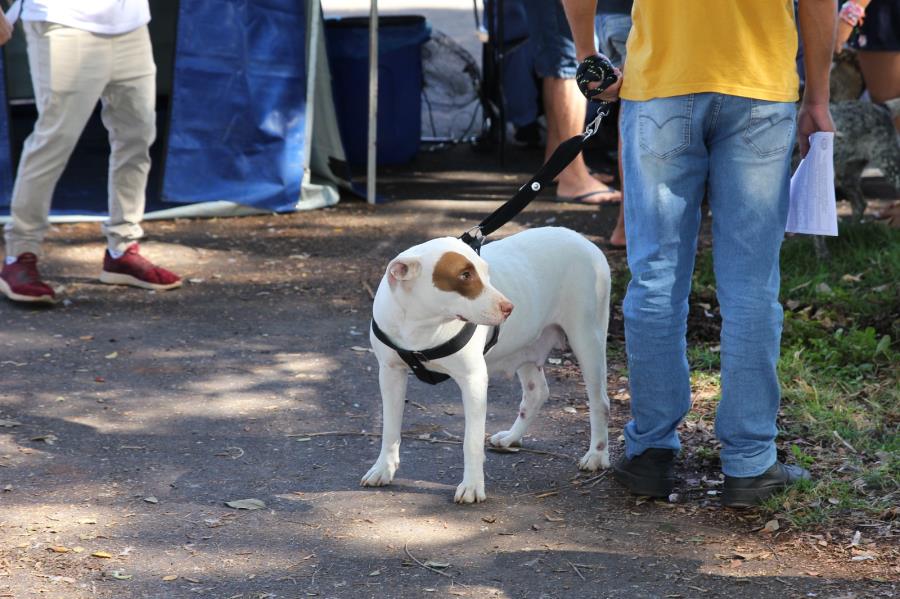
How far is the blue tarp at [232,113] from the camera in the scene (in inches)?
301

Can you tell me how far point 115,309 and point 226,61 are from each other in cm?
233

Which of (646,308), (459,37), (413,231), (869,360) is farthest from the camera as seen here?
(459,37)

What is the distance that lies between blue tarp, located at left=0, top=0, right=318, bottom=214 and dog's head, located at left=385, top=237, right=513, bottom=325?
14.7 feet

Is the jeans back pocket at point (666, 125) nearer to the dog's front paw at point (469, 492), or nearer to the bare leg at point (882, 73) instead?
the dog's front paw at point (469, 492)

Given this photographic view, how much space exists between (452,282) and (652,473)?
927 mm

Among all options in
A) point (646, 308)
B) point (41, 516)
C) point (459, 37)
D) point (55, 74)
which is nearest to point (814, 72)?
point (646, 308)

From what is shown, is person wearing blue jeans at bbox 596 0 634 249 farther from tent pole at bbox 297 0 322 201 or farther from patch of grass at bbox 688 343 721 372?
tent pole at bbox 297 0 322 201

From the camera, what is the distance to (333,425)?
179 inches

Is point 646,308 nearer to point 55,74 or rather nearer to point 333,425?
point 333,425

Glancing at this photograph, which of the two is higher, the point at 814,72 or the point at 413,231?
the point at 814,72

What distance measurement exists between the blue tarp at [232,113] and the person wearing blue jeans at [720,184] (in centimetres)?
441

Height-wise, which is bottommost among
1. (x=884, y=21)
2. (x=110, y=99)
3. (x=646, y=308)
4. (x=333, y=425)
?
(x=333, y=425)

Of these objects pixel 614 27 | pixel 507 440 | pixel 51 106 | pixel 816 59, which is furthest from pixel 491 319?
pixel 614 27

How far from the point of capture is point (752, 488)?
145 inches
